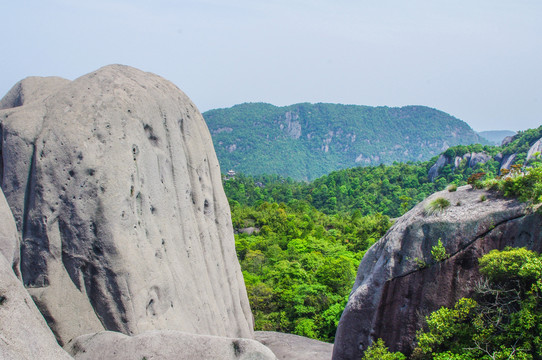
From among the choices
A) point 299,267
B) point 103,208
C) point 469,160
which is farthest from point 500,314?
point 469,160

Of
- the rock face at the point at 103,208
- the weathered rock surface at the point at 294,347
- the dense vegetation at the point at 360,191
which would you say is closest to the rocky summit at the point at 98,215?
the rock face at the point at 103,208

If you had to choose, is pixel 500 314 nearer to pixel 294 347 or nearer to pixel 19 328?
pixel 294 347

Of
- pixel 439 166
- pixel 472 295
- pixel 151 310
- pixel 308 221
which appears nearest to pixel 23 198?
pixel 151 310

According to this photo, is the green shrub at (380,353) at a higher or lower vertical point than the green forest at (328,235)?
higher

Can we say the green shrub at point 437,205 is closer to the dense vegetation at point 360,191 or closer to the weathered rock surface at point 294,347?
the weathered rock surface at point 294,347

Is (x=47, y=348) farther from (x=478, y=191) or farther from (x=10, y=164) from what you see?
(x=478, y=191)

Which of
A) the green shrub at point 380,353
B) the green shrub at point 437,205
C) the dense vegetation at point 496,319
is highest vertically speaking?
the green shrub at point 437,205

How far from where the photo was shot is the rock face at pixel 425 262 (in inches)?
469

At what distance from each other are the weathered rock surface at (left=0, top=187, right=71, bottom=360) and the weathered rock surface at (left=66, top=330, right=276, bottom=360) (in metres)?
1.64

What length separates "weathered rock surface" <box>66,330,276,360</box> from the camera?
8484mm

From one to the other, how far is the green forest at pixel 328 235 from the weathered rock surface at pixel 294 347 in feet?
9.29

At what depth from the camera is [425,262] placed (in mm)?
12711

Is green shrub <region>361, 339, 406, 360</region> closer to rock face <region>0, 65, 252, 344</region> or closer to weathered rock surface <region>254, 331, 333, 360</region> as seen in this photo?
weathered rock surface <region>254, 331, 333, 360</region>

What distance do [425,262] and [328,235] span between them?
1429 inches
